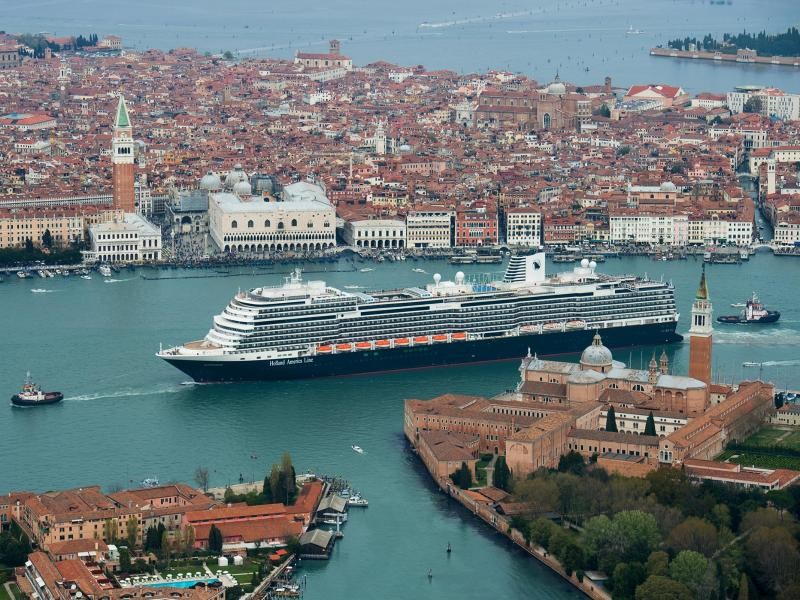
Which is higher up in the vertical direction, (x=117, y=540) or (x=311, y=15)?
(x=311, y=15)

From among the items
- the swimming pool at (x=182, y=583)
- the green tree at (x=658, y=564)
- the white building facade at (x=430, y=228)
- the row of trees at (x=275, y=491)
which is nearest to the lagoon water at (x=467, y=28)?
the white building facade at (x=430, y=228)

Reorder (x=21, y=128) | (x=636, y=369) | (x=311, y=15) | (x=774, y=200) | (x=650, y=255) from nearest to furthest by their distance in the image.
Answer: (x=636, y=369), (x=650, y=255), (x=774, y=200), (x=21, y=128), (x=311, y=15)

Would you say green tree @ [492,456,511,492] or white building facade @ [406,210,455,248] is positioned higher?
white building facade @ [406,210,455,248]

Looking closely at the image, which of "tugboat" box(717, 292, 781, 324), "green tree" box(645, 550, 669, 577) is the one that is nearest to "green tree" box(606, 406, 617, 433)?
"green tree" box(645, 550, 669, 577)

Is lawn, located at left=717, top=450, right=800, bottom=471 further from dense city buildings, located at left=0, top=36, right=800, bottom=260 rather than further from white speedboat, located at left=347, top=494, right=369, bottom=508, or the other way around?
dense city buildings, located at left=0, top=36, right=800, bottom=260

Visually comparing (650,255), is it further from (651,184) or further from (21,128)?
(21,128)

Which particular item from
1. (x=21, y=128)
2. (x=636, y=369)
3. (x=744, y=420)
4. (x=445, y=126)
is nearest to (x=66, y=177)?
(x=21, y=128)
